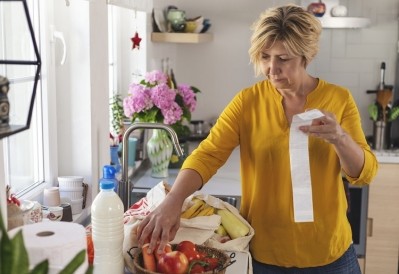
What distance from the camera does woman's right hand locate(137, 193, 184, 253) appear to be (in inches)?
58.6

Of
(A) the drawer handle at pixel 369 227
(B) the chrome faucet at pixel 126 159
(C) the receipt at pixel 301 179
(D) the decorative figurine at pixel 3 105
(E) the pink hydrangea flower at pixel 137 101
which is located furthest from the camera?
(A) the drawer handle at pixel 369 227

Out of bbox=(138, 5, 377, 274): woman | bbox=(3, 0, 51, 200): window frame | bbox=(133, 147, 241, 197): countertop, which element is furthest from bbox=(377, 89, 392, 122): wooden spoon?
bbox=(3, 0, 51, 200): window frame

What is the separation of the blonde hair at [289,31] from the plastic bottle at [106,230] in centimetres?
70

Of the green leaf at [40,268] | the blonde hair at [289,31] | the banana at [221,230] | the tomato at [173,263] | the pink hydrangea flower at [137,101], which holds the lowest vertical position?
the banana at [221,230]

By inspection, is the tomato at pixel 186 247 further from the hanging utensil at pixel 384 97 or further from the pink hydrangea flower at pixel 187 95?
the hanging utensil at pixel 384 97

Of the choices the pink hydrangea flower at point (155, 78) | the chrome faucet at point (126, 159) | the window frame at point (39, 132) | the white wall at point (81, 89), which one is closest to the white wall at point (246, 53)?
the pink hydrangea flower at point (155, 78)

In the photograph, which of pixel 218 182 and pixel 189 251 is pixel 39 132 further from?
pixel 218 182

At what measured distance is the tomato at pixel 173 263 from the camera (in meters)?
1.34

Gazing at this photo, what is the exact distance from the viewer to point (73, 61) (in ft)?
6.88

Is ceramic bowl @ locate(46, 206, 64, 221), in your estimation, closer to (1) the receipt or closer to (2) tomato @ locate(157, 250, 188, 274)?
(2) tomato @ locate(157, 250, 188, 274)

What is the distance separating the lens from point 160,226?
1.52 meters

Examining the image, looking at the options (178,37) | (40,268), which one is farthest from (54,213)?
(178,37)

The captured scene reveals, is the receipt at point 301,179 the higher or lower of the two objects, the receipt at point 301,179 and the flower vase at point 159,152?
the higher

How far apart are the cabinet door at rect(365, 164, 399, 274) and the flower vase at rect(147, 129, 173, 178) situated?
1.31 meters
